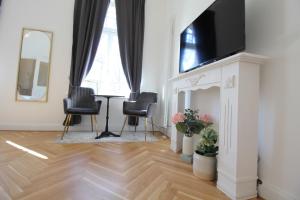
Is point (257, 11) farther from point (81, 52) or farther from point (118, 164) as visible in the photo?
point (81, 52)

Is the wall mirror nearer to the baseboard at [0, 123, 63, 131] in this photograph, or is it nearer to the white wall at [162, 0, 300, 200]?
the baseboard at [0, 123, 63, 131]

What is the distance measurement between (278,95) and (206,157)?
0.74 meters

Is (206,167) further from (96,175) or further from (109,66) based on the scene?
(109,66)

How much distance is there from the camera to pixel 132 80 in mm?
3611

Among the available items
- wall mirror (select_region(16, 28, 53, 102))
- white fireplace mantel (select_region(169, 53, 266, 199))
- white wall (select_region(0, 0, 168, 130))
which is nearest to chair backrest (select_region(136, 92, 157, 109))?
white wall (select_region(0, 0, 168, 130))

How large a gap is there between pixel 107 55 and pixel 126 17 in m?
0.88

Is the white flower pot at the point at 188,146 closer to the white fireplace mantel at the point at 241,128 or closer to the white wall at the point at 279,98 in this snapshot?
the white fireplace mantel at the point at 241,128

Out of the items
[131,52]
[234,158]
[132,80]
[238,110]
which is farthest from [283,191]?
[131,52]

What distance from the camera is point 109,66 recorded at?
371 cm

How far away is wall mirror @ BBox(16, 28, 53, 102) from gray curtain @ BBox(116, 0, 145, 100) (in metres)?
1.40

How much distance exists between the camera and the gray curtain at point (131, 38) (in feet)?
11.8

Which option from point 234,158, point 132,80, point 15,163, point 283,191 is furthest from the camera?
point 132,80

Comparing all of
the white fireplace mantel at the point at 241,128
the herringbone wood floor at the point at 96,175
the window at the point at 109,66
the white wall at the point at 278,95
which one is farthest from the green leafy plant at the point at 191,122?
the window at the point at 109,66

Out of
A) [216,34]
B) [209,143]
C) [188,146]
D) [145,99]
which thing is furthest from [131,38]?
[209,143]
